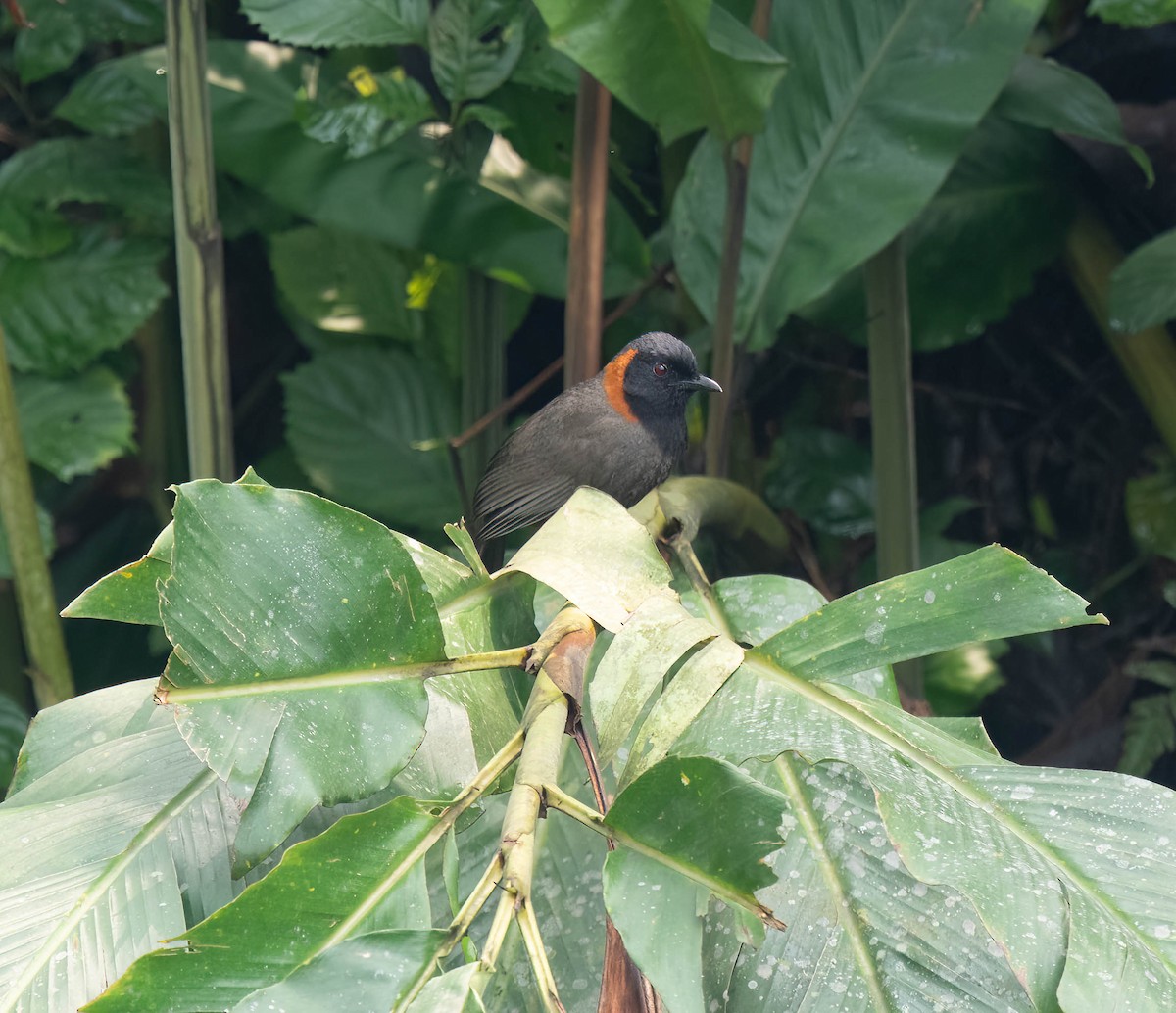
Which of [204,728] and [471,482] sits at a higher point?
[204,728]

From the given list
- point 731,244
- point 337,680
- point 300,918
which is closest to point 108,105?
point 731,244

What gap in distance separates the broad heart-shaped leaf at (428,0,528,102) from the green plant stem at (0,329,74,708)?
24.4 inches

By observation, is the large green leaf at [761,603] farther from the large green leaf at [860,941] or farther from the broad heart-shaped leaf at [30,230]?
the broad heart-shaped leaf at [30,230]

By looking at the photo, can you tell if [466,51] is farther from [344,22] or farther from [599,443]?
[599,443]

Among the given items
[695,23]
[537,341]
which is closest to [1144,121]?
[695,23]

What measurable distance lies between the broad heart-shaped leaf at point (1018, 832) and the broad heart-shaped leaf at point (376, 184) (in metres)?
1.17

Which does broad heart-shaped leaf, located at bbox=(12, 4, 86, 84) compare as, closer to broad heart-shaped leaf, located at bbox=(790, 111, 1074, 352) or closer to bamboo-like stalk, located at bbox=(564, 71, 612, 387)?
bamboo-like stalk, located at bbox=(564, 71, 612, 387)

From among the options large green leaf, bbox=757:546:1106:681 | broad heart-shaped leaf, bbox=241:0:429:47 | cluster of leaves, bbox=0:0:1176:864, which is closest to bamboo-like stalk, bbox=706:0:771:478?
cluster of leaves, bbox=0:0:1176:864

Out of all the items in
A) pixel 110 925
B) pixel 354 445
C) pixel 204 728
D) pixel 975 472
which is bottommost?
pixel 975 472

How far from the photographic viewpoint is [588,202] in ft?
4.59

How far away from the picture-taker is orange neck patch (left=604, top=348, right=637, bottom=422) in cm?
186

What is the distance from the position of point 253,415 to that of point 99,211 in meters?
0.46

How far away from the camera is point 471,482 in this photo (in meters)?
1.92

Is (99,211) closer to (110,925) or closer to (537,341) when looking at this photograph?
(537,341)
